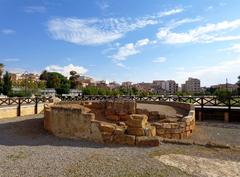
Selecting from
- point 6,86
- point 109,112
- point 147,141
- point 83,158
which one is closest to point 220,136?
point 147,141

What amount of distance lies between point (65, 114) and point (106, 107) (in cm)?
640

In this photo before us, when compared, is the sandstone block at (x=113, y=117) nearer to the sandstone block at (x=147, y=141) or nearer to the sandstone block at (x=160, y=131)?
the sandstone block at (x=160, y=131)

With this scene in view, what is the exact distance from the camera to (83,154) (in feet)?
27.9

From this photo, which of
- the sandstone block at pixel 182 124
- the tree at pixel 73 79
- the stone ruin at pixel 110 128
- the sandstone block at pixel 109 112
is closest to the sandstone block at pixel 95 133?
the stone ruin at pixel 110 128

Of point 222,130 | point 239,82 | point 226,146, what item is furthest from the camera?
A: point 239,82

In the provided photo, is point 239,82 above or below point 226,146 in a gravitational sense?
above

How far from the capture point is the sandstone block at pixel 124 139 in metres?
9.68

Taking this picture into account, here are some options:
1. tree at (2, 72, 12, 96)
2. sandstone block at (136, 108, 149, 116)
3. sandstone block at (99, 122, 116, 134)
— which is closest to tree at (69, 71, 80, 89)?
tree at (2, 72, 12, 96)

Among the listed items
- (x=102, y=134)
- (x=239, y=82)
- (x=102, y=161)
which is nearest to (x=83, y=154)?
(x=102, y=161)

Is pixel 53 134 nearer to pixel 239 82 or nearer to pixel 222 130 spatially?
pixel 222 130

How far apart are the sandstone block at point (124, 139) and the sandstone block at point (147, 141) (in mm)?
189

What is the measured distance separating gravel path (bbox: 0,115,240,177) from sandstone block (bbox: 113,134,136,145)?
0.45 meters

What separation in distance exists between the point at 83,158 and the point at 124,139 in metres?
2.21

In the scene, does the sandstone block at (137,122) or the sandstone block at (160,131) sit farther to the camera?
the sandstone block at (160,131)
